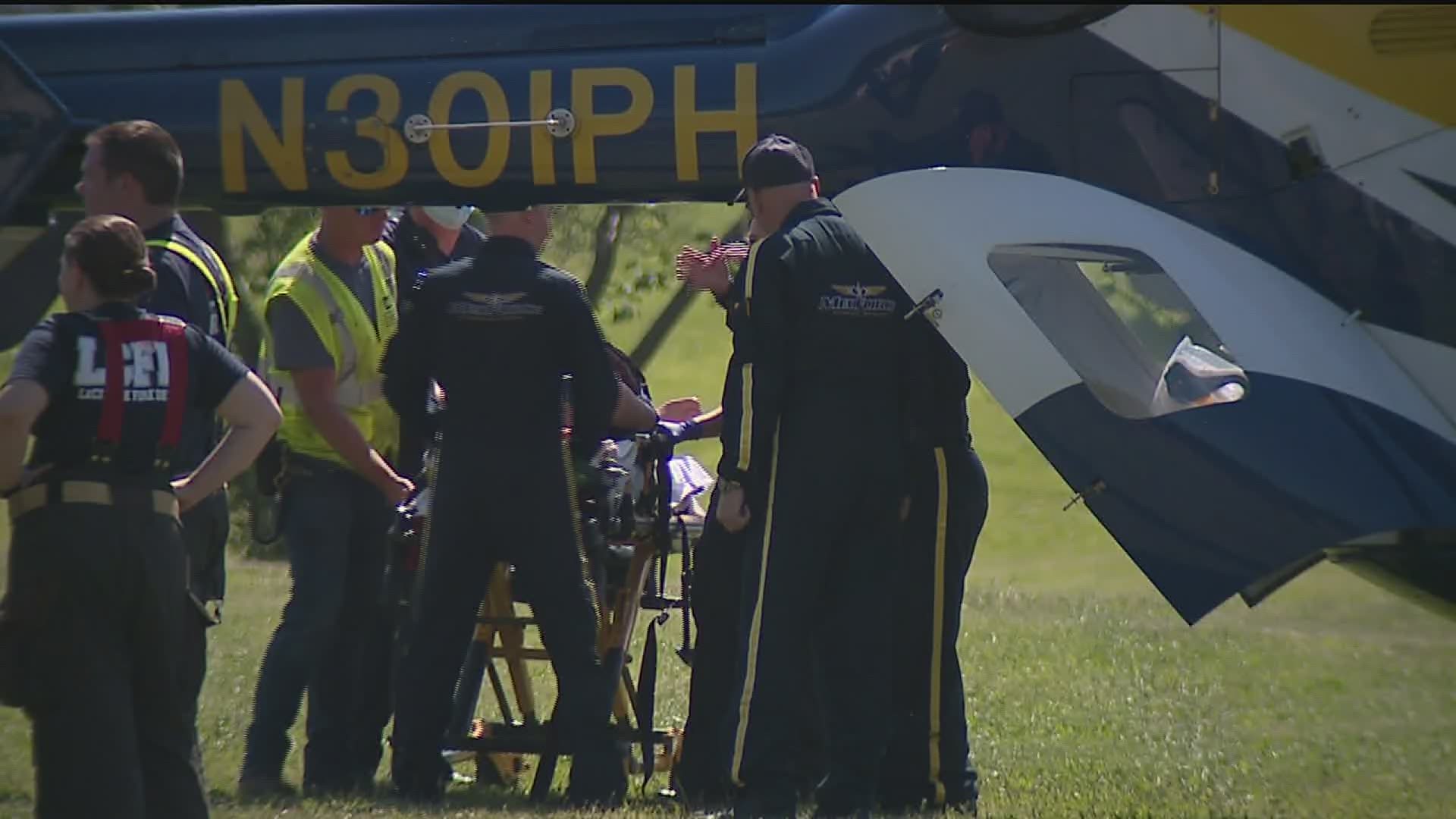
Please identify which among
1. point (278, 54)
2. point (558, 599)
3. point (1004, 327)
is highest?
A: point (278, 54)

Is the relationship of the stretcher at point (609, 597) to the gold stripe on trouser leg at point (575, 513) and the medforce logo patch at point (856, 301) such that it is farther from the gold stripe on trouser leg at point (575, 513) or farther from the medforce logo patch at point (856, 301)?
the medforce logo patch at point (856, 301)

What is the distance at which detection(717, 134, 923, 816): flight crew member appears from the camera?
5.89m

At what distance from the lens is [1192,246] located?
5.80m

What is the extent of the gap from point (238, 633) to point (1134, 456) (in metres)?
6.27

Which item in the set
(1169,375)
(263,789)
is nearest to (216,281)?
(263,789)

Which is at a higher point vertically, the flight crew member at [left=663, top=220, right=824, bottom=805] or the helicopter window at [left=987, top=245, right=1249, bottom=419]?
the helicopter window at [left=987, top=245, right=1249, bottom=419]

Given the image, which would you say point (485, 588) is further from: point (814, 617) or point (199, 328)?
point (199, 328)

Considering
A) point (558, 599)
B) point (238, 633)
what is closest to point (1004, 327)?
point (558, 599)

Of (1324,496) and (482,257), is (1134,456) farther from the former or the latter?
(482,257)

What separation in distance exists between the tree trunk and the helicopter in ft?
50.4

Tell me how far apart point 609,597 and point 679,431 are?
615 mm

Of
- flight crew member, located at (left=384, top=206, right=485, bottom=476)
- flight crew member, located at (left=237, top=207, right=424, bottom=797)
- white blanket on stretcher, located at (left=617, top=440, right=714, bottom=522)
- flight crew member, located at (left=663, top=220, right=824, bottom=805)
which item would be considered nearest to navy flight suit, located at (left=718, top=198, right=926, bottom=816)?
flight crew member, located at (left=663, top=220, right=824, bottom=805)

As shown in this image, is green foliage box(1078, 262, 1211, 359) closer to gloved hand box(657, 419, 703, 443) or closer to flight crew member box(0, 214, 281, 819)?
gloved hand box(657, 419, 703, 443)

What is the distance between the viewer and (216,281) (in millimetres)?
5574
